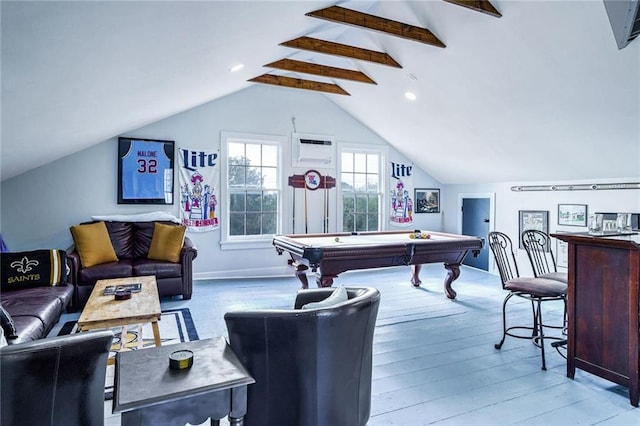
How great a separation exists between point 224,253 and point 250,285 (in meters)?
0.73

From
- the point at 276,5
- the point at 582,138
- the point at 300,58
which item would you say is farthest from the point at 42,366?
the point at 582,138

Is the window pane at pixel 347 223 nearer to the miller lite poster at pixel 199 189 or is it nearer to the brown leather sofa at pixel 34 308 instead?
the miller lite poster at pixel 199 189

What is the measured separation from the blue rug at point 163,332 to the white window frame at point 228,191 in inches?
71.0

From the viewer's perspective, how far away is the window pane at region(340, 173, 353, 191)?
6.33m

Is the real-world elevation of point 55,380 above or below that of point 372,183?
below

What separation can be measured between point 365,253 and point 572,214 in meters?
3.10

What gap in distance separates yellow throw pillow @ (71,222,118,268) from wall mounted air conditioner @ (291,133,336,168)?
288cm

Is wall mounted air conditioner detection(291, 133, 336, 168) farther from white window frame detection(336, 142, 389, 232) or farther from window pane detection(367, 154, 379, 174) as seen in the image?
window pane detection(367, 154, 379, 174)

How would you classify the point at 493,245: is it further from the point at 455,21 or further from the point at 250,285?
the point at 250,285

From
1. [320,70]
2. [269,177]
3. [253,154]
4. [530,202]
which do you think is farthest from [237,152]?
[530,202]

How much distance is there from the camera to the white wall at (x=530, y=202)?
14.1ft

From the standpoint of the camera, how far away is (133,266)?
4.18 m

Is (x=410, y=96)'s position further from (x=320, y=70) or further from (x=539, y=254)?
(x=539, y=254)

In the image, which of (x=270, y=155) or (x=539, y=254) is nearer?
(x=539, y=254)
